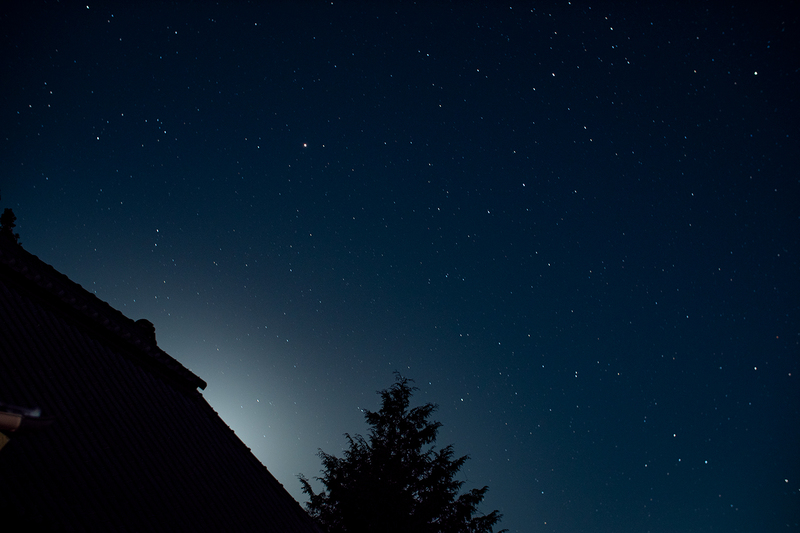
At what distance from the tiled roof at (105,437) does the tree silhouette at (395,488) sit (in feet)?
23.3

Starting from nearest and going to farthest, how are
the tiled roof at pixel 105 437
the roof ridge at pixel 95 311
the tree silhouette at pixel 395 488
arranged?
the tiled roof at pixel 105 437
the roof ridge at pixel 95 311
the tree silhouette at pixel 395 488

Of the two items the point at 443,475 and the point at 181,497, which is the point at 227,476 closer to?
the point at 181,497

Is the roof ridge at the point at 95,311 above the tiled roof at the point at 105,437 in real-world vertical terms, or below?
above

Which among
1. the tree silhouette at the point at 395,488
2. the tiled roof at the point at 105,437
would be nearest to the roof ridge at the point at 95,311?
the tiled roof at the point at 105,437

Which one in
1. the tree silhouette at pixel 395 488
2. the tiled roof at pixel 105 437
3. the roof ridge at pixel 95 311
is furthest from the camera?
the tree silhouette at pixel 395 488

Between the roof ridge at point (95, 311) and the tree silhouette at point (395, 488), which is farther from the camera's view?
the tree silhouette at point (395, 488)

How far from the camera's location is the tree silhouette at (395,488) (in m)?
14.5

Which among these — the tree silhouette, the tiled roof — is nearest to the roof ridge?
the tiled roof

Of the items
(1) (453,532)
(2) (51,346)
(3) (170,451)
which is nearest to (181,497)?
(3) (170,451)

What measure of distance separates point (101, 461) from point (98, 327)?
10.6 feet

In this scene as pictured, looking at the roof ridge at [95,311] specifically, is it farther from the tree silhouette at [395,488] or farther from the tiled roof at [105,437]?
the tree silhouette at [395,488]

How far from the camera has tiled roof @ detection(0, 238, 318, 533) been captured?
4734 mm

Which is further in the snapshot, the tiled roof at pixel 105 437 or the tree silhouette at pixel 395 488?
the tree silhouette at pixel 395 488

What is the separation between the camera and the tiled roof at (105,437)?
4734mm
